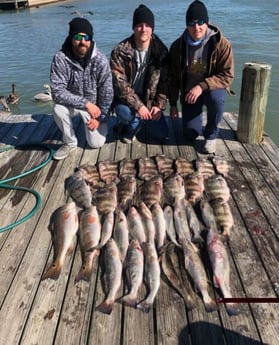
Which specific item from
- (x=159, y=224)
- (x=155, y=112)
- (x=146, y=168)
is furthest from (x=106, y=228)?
(x=155, y=112)

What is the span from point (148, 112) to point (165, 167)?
2.30 feet

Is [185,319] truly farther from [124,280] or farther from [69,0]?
[69,0]

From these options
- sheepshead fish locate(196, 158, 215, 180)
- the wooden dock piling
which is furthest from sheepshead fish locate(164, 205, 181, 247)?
the wooden dock piling

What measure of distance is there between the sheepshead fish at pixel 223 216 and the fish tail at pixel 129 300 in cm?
97

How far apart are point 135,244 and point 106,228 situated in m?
0.33

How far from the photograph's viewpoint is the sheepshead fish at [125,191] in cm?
345

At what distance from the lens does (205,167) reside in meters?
3.97

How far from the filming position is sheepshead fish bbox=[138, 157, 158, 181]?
3.88 meters

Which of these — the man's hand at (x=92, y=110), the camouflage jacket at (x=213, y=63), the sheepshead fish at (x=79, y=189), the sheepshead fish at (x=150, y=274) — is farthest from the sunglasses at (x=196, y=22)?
the sheepshead fish at (x=150, y=274)

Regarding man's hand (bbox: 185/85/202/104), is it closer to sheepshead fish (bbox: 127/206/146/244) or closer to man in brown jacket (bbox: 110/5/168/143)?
man in brown jacket (bbox: 110/5/168/143)

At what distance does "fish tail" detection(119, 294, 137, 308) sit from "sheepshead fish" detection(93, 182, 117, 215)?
1.01 meters

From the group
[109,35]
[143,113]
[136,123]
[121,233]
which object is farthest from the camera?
[109,35]

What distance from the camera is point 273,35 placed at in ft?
56.1

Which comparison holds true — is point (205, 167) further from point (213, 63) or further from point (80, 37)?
point (80, 37)
